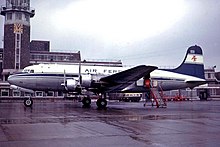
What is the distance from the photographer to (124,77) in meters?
25.1

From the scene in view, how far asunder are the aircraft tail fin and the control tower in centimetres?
4824

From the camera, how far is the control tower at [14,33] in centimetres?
A: 6962

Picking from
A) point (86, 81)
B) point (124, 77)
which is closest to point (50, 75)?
point (86, 81)

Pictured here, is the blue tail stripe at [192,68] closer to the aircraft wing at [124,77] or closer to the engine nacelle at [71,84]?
the aircraft wing at [124,77]

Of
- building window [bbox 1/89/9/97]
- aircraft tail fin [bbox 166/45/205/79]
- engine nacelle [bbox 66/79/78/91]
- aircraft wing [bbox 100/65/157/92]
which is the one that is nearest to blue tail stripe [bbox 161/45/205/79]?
aircraft tail fin [bbox 166/45/205/79]

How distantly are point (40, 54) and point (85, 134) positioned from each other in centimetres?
7967

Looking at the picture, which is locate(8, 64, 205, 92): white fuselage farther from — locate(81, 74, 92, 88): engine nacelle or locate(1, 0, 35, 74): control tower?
locate(1, 0, 35, 74): control tower

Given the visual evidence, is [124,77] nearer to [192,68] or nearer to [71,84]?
[71,84]

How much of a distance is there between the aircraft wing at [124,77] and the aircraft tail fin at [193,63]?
7.73m

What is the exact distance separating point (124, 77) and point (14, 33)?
2031 inches

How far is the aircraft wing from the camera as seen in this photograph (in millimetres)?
23598

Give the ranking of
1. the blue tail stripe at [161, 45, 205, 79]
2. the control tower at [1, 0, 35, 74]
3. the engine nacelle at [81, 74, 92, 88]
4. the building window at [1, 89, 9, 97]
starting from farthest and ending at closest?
the control tower at [1, 0, 35, 74] → the building window at [1, 89, 9, 97] → the blue tail stripe at [161, 45, 205, 79] → the engine nacelle at [81, 74, 92, 88]

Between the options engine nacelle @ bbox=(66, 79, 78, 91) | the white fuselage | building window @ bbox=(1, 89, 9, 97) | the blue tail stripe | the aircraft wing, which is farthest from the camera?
building window @ bbox=(1, 89, 9, 97)

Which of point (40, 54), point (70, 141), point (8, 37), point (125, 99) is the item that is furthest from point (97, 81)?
point (40, 54)
